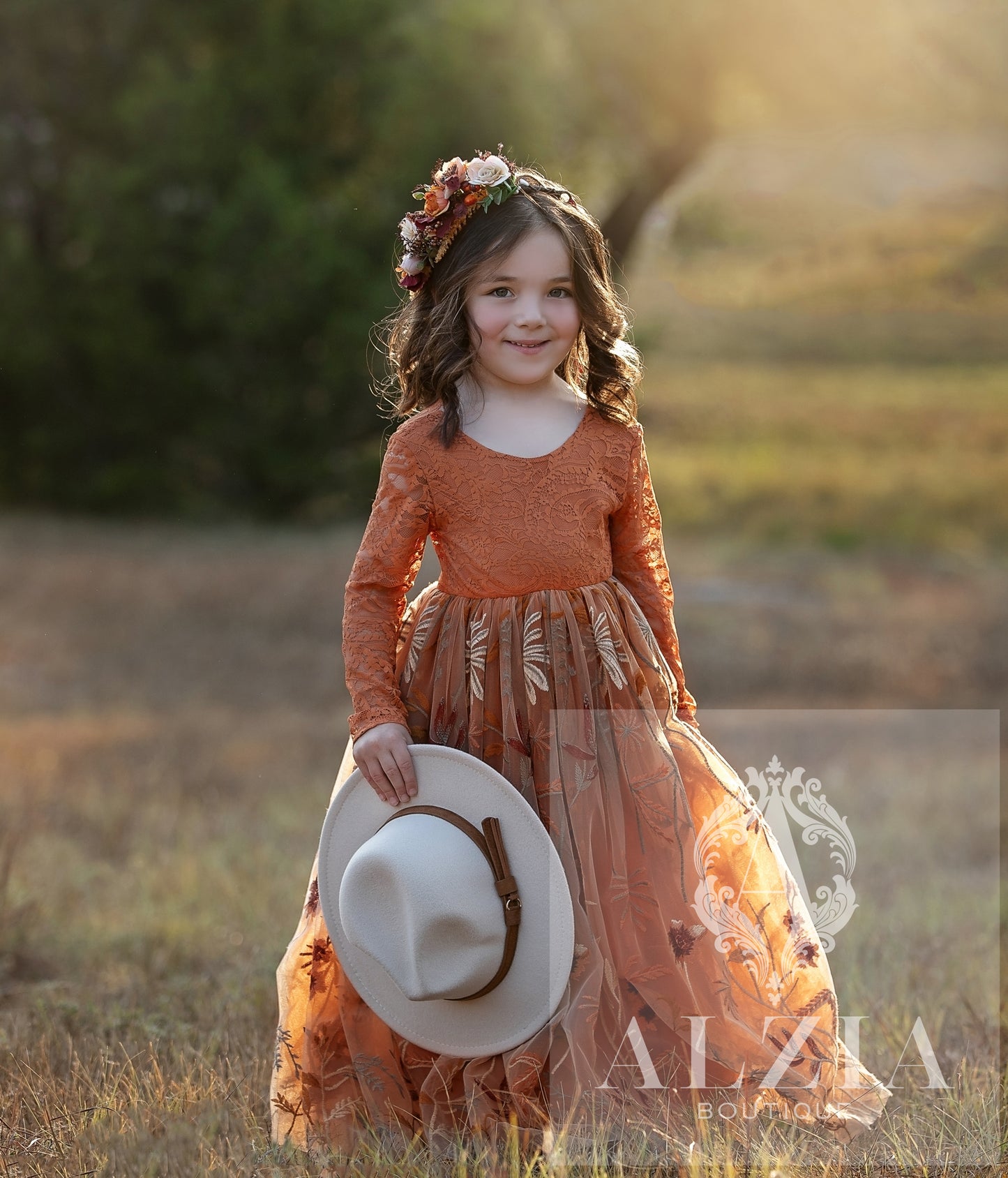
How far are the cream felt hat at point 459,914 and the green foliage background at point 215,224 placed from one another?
25.8 feet

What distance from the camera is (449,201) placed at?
88.4 inches

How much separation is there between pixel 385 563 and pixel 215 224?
861cm

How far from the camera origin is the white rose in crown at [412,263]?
2.31 m

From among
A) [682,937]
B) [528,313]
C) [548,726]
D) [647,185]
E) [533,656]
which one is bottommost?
[682,937]

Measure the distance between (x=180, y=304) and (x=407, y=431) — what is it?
9320 millimetres

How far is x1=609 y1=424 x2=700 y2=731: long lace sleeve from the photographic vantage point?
7.65ft

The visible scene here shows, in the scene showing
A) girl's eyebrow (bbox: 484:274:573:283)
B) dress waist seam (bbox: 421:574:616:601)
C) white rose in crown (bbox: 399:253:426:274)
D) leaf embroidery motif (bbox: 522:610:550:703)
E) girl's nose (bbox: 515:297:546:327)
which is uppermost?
white rose in crown (bbox: 399:253:426:274)

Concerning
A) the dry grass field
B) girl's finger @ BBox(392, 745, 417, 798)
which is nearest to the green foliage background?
the dry grass field

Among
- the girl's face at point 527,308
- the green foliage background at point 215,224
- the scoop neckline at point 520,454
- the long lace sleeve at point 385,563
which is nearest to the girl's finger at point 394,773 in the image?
the long lace sleeve at point 385,563

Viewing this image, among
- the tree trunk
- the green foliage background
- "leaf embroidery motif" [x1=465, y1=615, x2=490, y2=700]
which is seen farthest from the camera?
the tree trunk

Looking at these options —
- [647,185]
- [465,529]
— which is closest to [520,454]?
[465,529]

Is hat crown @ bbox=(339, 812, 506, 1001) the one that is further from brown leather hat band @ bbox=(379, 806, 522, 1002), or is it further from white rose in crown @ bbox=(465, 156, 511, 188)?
white rose in crown @ bbox=(465, 156, 511, 188)

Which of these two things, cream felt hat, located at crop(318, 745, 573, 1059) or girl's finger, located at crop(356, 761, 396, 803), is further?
girl's finger, located at crop(356, 761, 396, 803)

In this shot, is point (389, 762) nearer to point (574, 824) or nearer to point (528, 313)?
point (574, 824)
